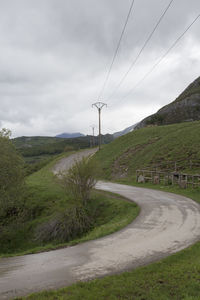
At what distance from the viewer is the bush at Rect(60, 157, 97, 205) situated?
16.3 meters

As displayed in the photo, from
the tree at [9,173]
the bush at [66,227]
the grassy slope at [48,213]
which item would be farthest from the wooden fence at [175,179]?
the tree at [9,173]

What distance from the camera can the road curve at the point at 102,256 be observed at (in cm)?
573

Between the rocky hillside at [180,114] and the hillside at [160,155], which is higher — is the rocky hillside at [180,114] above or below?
above

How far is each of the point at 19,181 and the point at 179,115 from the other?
247 ft

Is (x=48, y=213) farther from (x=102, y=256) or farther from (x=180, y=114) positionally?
(x=180, y=114)

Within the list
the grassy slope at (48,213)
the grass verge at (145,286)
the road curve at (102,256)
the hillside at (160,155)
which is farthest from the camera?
the hillside at (160,155)

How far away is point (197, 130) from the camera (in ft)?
120

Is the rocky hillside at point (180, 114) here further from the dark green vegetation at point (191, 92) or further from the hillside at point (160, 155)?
the hillside at point (160, 155)

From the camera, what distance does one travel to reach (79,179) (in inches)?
643

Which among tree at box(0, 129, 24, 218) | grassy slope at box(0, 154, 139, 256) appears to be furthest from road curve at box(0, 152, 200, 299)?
tree at box(0, 129, 24, 218)

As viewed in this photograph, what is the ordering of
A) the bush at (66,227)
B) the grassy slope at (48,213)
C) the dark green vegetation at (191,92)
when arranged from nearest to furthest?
the bush at (66,227) → the grassy slope at (48,213) → the dark green vegetation at (191,92)

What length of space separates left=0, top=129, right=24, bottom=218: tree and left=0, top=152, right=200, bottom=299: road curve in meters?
9.42

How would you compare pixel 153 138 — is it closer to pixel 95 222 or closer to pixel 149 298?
pixel 95 222

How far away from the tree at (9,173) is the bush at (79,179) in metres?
3.72
